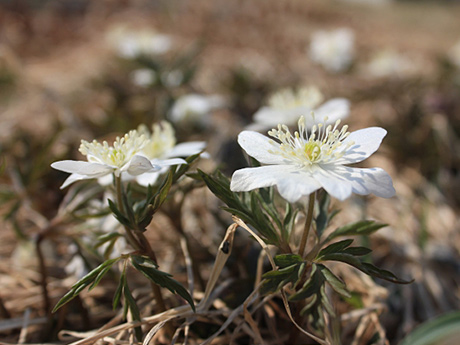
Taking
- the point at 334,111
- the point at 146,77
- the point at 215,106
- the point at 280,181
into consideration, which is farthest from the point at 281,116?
the point at 146,77

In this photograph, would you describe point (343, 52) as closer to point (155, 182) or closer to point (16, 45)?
point (155, 182)

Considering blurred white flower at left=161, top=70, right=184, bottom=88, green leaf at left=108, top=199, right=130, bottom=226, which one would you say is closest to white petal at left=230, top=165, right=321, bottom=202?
green leaf at left=108, top=199, right=130, bottom=226

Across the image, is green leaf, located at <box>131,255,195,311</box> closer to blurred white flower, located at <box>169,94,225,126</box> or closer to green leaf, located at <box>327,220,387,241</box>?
green leaf, located at <box>327,220,387,241</box>

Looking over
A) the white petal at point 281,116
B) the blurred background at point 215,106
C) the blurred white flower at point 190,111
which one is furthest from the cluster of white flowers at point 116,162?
the blurred white flower at point 190,111

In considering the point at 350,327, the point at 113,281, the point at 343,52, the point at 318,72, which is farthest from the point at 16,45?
the point at 350,327

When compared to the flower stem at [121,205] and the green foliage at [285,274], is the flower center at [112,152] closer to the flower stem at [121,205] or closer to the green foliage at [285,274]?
the flower stem at [121,205]

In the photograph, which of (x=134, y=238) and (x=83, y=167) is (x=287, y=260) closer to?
(x=134, y=238)

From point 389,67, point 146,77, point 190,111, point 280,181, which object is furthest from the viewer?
point 389,67
